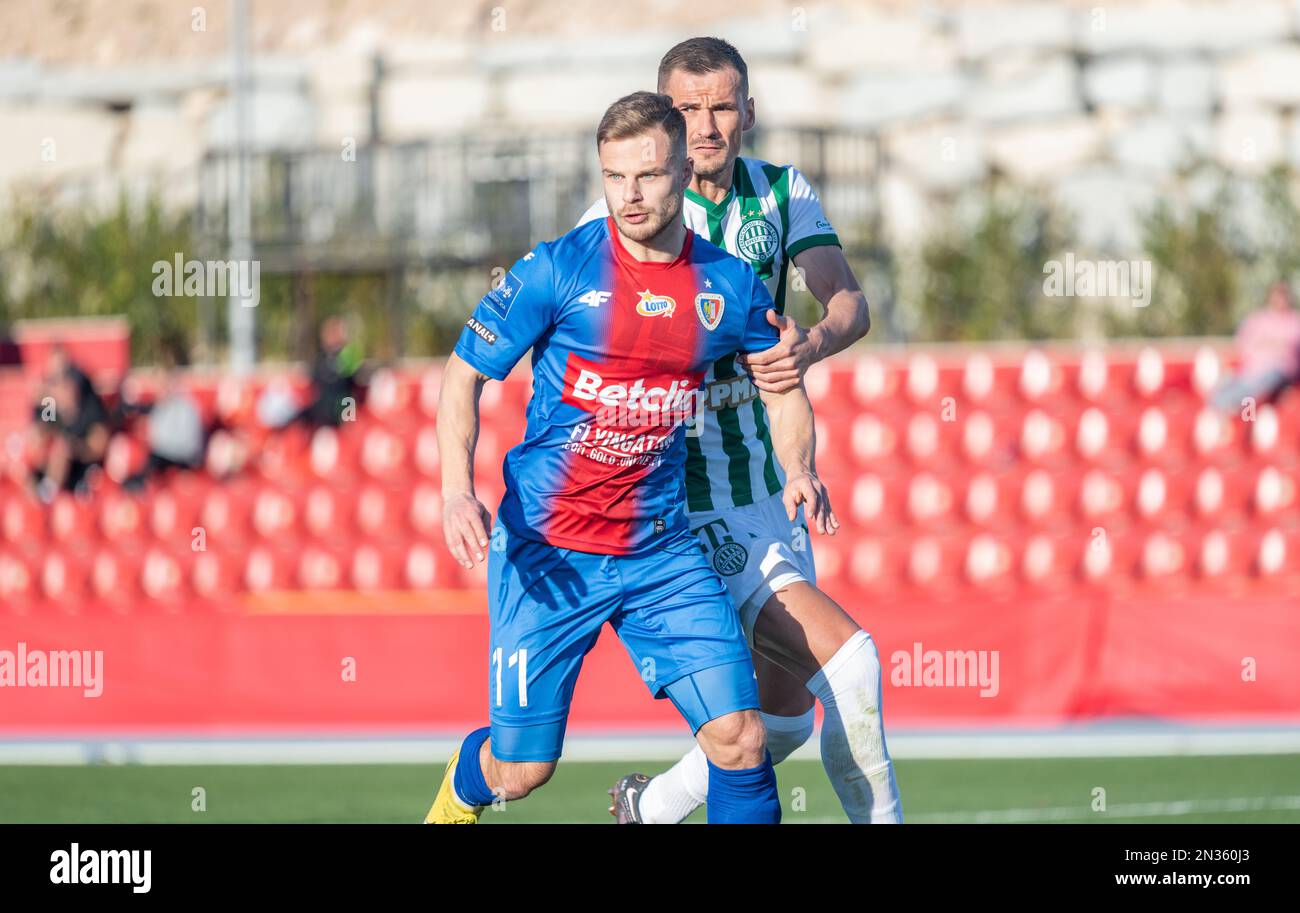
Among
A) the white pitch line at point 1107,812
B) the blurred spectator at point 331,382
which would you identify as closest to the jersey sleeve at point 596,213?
the white pitch line at point 1107,812

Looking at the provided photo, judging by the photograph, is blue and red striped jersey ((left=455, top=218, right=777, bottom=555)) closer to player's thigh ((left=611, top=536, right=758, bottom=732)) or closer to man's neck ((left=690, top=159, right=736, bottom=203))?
player's thigh ((left=611, top=536, right=758, bottom=732))

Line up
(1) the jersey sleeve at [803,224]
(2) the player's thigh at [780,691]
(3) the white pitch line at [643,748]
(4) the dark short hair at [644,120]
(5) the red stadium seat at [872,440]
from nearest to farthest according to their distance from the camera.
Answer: (4) the dark short hair at [644,120]
(1) the jersey sleeve at [803,224]
(2) the player's thigh at [780,691]
(3) the white pitch line at [643,748]
(5) the red stadium seat at [872,440]

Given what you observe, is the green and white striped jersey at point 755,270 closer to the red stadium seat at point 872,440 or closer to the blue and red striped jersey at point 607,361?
the blue and red striped jersey at point 607,361

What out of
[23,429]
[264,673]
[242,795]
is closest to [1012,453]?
[264,673]

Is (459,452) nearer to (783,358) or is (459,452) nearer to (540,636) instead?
(540,636)

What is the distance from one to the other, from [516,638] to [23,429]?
1174 centimetres

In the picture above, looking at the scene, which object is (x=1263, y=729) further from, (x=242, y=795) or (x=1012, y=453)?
(x=242, y=795)

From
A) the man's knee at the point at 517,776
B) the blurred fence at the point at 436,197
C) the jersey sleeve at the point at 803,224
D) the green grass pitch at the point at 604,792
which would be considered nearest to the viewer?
the man's knee at the point at 517,776

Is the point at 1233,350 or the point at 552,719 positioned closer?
the point at 552,719

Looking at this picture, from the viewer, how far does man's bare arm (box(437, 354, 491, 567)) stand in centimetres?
509

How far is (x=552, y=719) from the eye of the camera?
5586 mm

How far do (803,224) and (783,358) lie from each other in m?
0.71

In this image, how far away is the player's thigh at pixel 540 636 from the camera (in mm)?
5535
